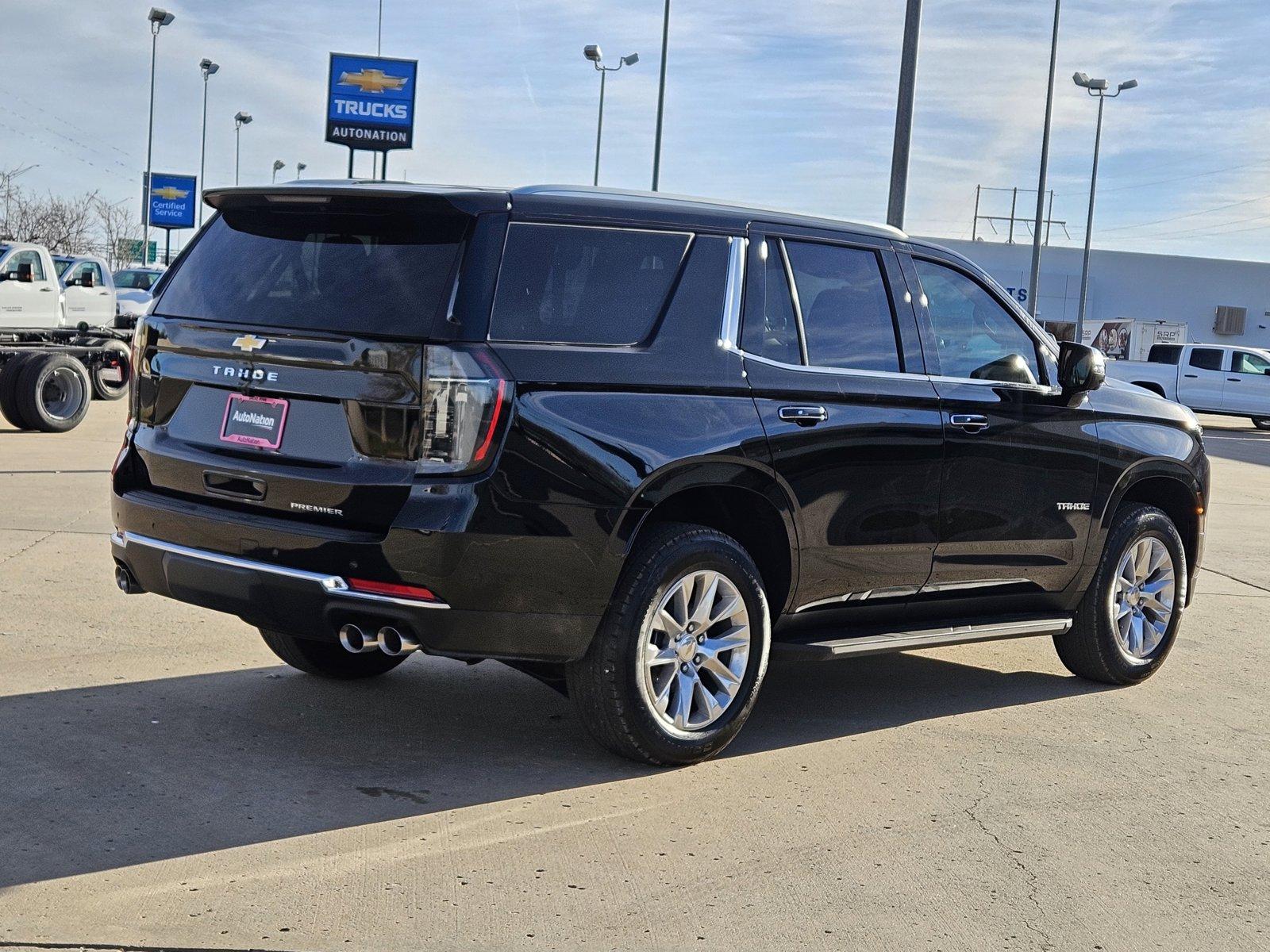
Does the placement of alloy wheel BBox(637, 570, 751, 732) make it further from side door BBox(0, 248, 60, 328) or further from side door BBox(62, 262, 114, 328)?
side door BBox(62, 262, 114, 328)

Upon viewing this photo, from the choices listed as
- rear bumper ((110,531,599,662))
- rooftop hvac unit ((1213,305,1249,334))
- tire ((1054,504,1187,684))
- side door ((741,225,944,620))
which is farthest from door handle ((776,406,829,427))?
rooftop hvac unit ((1213,305,1249,334))

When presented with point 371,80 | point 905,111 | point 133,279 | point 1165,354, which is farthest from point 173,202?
point 905,111

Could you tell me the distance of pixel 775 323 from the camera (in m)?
5.56

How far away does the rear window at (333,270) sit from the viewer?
4781mm

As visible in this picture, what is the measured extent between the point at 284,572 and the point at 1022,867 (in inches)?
92.9

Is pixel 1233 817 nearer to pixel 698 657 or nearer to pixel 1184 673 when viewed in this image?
pixel 698 657

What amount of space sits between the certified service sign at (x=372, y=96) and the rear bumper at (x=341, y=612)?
1654 inches

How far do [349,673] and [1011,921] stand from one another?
3107 millimetres

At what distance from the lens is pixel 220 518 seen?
4.94 meters

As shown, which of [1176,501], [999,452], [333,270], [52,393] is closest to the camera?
[333,270]

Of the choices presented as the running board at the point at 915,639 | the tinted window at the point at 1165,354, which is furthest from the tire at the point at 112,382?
the tinted window at the point at 1165,354

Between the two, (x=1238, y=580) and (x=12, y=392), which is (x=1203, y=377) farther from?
(x=12, y=392)

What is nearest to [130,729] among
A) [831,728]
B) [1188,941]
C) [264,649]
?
[264,649]

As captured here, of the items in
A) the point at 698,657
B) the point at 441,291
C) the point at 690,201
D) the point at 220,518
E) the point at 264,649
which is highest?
the point at 690,201
